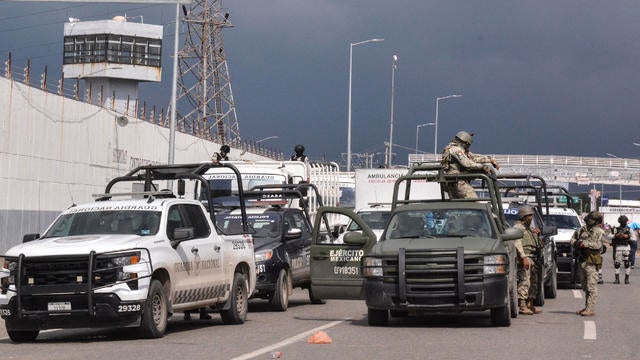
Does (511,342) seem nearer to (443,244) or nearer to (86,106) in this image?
(443,244)

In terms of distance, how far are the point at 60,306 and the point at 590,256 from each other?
8522 mm

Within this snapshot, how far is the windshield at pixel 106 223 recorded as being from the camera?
14844 millimetres

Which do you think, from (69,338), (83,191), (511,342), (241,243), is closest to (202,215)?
(241,243)

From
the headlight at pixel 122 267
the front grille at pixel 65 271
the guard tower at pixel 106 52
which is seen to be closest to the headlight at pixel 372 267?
the headlight at pixel 122 267

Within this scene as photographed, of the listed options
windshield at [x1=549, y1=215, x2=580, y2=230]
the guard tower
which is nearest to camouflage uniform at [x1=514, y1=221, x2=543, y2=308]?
windshield at [x1=549, y1=215, x2=580, y2=230]

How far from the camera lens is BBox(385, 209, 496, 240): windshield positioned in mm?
16297

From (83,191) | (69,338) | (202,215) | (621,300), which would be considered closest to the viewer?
(69,338)

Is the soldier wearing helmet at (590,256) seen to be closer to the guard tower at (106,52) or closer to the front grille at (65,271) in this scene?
the front grille at (65,271)

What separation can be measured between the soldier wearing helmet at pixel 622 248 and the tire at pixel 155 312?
18424 mm

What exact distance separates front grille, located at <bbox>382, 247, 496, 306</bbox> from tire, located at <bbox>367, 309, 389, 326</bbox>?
717 mm

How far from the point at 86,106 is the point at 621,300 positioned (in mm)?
31510

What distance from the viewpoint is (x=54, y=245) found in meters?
14.0

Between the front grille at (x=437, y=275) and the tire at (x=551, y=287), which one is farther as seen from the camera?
the tire at (x=551, y=287)

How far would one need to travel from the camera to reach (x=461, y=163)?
18.3 m
